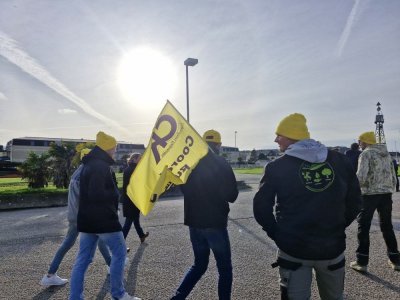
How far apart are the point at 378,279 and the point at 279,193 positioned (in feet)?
9.59

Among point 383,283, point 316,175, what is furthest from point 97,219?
point 383,283

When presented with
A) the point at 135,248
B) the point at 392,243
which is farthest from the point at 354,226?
the point at 135,248

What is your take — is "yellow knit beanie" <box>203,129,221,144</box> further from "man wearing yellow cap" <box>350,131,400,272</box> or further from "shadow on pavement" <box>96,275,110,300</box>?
Result: "man wearing yellow cap" <box>350,131,400,272</box>

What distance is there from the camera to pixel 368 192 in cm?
462

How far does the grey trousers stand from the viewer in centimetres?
216

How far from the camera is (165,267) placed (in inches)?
188

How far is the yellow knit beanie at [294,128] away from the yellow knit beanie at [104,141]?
202 centimetres

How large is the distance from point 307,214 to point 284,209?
167 mm

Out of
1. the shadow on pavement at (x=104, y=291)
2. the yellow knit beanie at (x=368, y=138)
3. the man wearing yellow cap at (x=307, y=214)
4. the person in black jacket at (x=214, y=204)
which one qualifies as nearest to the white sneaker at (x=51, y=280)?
the shadow on pavement at (x=104, y=291)

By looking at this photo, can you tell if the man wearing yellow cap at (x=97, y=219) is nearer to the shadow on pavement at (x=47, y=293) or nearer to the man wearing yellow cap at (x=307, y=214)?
the shadow on pavement at (x=47, y=293)

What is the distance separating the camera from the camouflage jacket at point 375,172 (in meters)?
4.62

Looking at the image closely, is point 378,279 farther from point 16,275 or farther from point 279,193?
point 16,275

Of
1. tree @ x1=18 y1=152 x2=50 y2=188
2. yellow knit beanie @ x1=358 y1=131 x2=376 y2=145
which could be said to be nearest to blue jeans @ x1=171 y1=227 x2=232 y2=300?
yellow knit beanie @ x1=358 y1=131 x2=376 y2=145

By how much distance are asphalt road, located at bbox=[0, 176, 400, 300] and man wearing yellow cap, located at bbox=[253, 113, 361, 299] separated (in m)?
1.68
